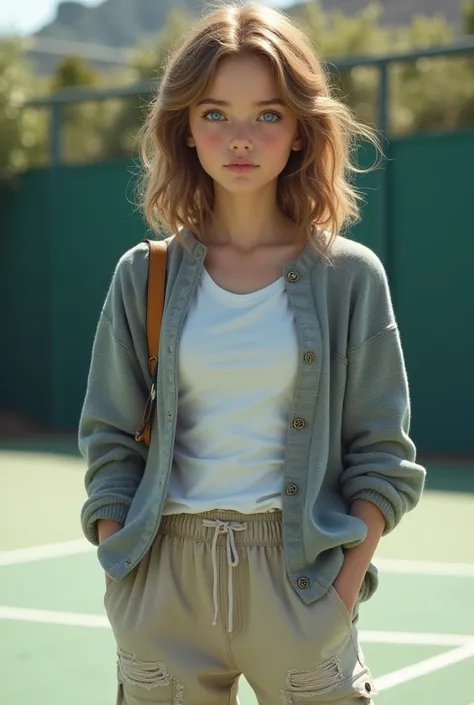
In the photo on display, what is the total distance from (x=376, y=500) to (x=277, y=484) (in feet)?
0.68

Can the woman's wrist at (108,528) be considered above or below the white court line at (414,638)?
above

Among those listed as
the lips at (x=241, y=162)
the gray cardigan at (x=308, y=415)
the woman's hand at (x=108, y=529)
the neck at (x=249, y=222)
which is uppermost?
the lips at (x=241, y=162)

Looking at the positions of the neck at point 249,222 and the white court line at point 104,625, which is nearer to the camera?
the neck at point 249,222

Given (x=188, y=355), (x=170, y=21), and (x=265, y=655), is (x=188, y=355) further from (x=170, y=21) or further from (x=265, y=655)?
(x=170, y=21)

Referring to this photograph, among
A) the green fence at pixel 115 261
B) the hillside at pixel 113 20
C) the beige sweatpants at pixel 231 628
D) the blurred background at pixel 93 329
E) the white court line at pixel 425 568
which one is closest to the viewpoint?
the beige sweatpants at pixel 231 628

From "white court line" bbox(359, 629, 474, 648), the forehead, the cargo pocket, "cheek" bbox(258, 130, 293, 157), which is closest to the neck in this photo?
"cheek" bbox(258, 130, 293, 157)

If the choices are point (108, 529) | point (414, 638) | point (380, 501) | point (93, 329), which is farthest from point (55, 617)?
point (93, 329)

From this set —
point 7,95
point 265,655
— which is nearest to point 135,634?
point 265,655

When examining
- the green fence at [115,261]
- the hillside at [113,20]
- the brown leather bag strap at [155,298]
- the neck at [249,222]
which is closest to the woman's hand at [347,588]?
the brown leather bag strap at [155,298]

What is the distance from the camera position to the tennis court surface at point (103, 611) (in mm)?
4902

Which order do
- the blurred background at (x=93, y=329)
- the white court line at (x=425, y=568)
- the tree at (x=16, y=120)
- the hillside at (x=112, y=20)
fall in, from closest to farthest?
the blurred background at (x=93, y=329) < the white court line at (x=425, y=568) < the tree at (x=16, y=120) < the hillside at (x=112, y=20)

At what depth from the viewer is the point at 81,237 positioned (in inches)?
571

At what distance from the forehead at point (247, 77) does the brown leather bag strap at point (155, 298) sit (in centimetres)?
35

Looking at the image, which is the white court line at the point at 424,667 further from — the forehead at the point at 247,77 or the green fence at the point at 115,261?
the green fence at the point at 115,261
